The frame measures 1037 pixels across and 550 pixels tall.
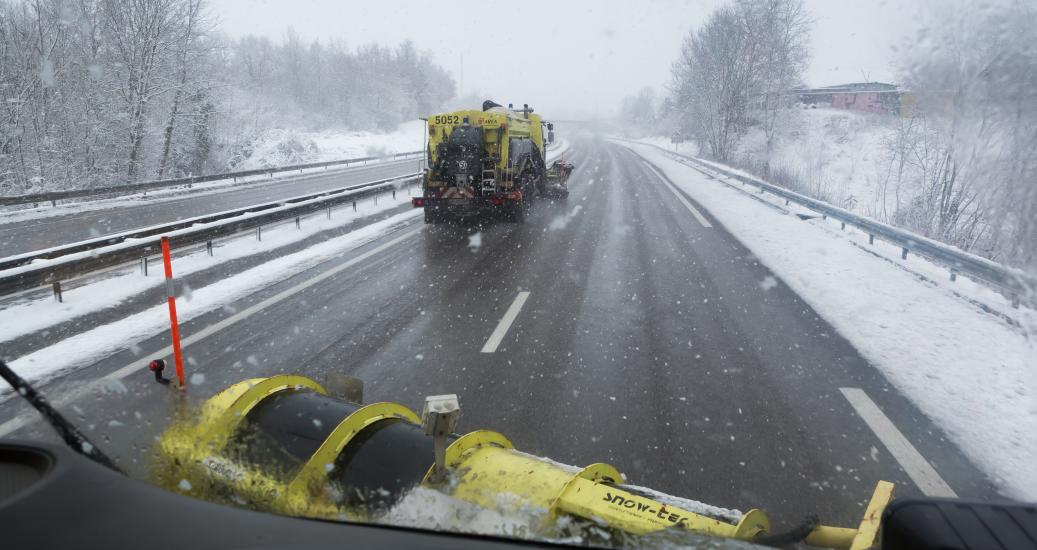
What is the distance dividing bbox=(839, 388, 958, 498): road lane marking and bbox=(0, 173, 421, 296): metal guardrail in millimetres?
6631

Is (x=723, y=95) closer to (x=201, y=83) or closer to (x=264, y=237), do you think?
(x=201, y=83)

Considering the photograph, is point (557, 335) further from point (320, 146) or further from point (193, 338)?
point (320, 146)

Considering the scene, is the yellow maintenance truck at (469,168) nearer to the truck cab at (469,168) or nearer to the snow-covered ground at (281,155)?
the truck cab at (469,168)

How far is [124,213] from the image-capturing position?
16688 mm

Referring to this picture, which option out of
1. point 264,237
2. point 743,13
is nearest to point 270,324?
point 264,237

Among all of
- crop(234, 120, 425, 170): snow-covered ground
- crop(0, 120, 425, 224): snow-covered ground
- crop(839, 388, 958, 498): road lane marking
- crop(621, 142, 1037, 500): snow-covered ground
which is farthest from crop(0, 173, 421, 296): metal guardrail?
crop(234, 120, 425, 170): snow-covered ground

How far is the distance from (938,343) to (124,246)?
10.9m

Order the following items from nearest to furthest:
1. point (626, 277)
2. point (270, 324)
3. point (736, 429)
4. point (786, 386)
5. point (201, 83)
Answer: point (736, 429), point (786, 386), point (270, 324), point (626, 277), point (201, 83)

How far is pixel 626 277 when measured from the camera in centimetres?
888

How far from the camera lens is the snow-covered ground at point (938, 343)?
416 centimetres

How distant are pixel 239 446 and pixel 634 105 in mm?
112329

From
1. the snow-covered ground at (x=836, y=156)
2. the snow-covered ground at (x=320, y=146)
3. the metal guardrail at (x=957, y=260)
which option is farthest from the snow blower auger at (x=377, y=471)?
the snow-covered ground at (x=320, y=146)

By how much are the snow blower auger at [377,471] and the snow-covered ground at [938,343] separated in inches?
103

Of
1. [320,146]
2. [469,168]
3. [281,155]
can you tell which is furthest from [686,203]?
[320,146]
